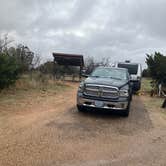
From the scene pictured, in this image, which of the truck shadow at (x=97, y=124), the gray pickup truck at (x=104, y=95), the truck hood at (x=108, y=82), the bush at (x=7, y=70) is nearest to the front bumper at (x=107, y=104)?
the gray pickup truck at (x=104, y=95)

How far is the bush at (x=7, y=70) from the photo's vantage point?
1323cm

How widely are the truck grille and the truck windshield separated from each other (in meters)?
1.53

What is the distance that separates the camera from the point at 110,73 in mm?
11062

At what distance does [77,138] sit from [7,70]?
778 centimetres

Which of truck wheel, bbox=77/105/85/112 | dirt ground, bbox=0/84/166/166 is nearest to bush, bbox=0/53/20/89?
dirt ground, bbox=0/84/166/166

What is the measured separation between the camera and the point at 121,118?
950 cm

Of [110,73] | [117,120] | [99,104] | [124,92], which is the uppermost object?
[110,73]

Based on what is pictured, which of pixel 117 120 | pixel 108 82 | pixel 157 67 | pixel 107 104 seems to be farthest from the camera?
pixel 157 67

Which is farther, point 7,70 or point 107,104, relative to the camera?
point 7,70

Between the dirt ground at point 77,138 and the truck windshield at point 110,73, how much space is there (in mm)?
1524

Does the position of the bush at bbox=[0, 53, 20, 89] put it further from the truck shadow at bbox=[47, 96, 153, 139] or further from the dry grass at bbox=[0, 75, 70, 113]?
the truck shadow at bbox=[47, 96, 153, 139]

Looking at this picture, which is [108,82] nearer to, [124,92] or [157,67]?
[124,92]

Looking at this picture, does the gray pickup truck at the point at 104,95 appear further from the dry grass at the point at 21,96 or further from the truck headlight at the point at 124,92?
the dry grass at the point at 21,96

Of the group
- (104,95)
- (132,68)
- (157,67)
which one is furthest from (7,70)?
(157,67)
